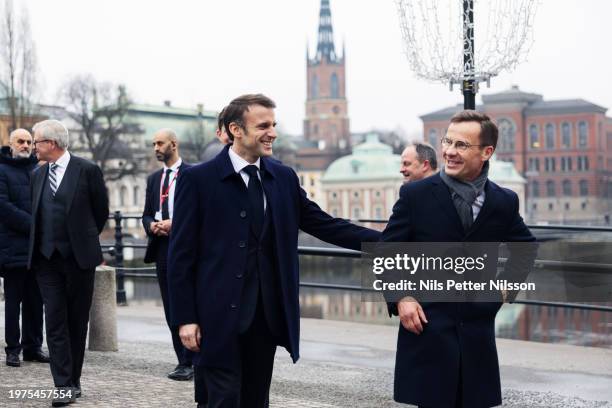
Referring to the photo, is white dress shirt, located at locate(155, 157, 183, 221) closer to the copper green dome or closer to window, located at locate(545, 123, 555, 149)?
the copper green dome

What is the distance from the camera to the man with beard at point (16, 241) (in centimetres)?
892

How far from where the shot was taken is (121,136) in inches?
3258

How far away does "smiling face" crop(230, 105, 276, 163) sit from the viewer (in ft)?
16.4

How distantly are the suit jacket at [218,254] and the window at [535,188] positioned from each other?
139 metres

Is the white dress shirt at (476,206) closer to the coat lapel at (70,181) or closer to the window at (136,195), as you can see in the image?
the coat lapel at (70,181)

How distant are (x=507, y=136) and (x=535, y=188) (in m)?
7.94

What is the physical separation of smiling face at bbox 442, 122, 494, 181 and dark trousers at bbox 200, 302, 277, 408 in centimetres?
107

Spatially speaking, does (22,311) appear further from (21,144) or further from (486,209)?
(486,209)

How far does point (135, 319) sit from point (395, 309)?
838 cm

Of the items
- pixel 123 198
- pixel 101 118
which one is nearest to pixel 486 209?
pixel 101 118

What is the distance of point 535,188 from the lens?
141875mm

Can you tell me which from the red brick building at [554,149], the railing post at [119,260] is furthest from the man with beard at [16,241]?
the red brick building at [554,149]

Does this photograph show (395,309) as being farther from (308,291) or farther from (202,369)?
(308,291)

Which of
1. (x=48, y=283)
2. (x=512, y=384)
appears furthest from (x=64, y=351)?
(x=512, y=384)
